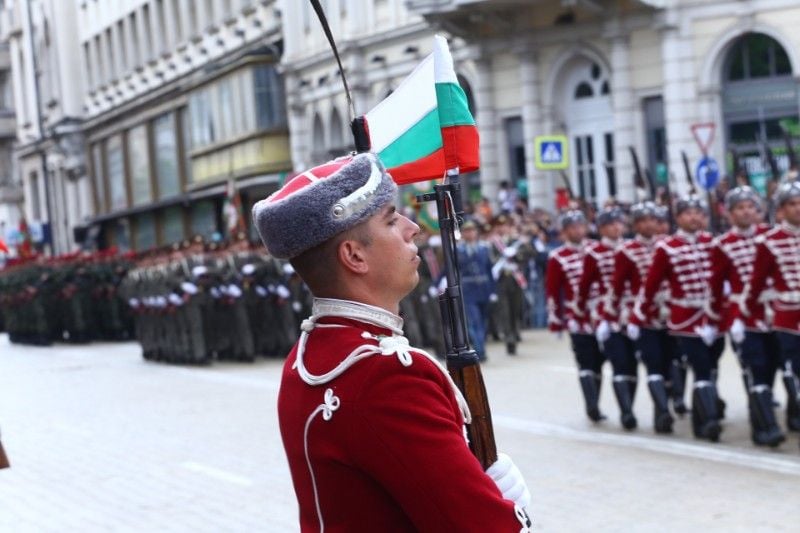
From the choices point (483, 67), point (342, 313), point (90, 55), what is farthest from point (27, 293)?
point (90, 55)

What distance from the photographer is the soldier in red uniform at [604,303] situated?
12.7 metres

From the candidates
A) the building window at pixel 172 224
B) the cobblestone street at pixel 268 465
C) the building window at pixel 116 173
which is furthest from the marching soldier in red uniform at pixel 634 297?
the building window at pixel 116 173

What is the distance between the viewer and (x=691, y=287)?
12047 mm

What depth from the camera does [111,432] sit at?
14.8 metres

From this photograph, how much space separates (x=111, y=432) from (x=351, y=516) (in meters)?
11.8

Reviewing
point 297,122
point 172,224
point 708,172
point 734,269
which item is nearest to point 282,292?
point 708,172

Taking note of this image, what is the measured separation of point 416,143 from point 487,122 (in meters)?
28.6

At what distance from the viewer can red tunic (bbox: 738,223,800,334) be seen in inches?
434

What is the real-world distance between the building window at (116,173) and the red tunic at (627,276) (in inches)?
1909

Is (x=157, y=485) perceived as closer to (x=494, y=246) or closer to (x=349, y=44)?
(x=494, y=246)

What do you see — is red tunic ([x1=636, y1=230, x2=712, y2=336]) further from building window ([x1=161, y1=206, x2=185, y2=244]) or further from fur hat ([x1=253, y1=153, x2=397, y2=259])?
building window ([x1=161, y1=206, x2=185, y2=244])

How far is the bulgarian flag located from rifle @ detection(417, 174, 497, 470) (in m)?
0.28

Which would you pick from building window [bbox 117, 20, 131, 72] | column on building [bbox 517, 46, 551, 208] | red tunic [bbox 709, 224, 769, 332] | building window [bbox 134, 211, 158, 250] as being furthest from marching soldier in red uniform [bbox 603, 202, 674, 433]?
building window [bbox 117, 20, 131, 72]

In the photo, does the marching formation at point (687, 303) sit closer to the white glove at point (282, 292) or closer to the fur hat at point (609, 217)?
the fur hat at point (609, 217)
